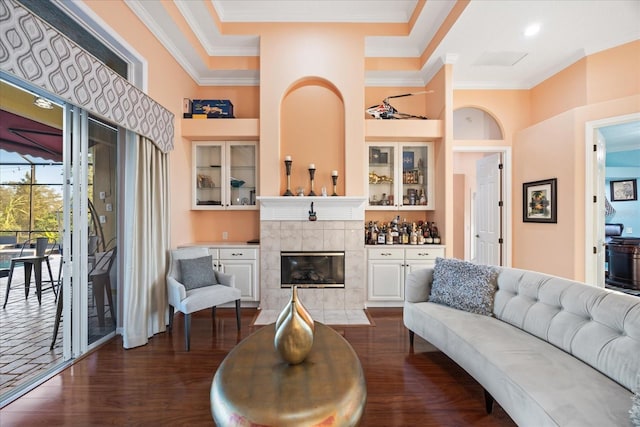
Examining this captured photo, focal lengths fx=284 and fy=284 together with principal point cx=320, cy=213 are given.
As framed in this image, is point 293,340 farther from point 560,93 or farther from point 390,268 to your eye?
point 560,93

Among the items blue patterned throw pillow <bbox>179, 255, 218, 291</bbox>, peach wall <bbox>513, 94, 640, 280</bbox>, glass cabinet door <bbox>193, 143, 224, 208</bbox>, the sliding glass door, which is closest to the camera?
the sliding glass door

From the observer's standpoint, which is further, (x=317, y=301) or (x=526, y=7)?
(x=317, y=301)

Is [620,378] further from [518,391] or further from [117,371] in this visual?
[117,371]

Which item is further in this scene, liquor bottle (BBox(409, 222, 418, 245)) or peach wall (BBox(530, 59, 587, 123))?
liquor bottle (BBox(409, 222, 418, 245))

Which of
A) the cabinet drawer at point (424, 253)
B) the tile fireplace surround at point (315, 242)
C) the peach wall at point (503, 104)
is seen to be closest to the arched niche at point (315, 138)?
the tile fireplace surround at point (315, 242)

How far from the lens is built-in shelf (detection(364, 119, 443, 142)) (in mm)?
3930

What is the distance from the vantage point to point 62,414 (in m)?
1.85

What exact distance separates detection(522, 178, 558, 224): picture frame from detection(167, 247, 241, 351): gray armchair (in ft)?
13.6

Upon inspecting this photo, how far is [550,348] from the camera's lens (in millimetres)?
1830

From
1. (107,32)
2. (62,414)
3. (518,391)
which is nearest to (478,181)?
(518,391)

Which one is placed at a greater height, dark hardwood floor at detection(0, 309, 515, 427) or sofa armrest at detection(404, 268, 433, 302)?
sofa armrest at detection(404, 268, 433, 302)

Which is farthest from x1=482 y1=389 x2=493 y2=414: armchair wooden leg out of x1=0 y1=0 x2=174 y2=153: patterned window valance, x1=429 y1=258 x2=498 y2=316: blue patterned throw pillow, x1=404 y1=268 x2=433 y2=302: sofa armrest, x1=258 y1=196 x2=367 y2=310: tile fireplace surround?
x1=0 y1=0 x2=174 y2=153: patterned window valance

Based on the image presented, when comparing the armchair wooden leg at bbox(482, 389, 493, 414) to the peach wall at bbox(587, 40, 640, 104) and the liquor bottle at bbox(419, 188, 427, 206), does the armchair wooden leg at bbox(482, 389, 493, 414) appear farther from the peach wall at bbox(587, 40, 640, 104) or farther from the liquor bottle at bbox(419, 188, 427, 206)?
the peach wall at bbox(587, 40, 640, 104)

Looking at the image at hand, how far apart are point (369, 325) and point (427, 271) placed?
99cm
